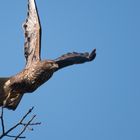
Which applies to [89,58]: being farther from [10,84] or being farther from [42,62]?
[10,84]

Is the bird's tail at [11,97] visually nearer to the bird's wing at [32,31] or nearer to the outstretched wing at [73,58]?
the outstretched wing at [73,58]

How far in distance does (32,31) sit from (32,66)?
0.87 m

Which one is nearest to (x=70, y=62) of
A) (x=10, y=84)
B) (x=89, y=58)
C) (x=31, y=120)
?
(x=89, y=58)

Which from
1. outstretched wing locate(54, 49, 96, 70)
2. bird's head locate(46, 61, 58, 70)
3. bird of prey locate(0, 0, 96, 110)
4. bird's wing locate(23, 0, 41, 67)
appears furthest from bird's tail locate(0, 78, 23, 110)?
bird's wing locate(23, 0, 41, 67)

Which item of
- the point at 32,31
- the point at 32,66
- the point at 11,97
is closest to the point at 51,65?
the point at 32,66

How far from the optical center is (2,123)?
6520 millimetres

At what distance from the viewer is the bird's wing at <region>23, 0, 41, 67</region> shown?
32.5 feet

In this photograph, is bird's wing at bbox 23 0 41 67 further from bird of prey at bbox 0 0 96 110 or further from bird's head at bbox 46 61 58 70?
bird's head at bbox 46 61 58 70

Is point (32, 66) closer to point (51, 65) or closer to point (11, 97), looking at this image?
point (51, 65)

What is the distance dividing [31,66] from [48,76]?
0.43 meters

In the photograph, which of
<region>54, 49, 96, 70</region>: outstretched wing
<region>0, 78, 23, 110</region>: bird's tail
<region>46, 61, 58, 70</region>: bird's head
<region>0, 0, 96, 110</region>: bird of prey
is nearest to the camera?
<region>0, 78, 23, 110</region>: bird's tail

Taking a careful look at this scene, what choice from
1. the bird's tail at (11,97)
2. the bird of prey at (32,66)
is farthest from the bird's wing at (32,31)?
the bird's tail at (11,97)

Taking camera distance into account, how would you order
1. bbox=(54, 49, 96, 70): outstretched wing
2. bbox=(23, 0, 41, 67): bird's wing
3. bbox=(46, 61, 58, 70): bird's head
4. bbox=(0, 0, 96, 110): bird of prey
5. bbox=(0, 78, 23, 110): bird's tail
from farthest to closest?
bbox=(23, 0, 41, 67): bird's wing < bbox=(54, 49, 96, 70): outstretched wing < bbox=(46, 61, 58, 70): bird's head < bbox=(0, 0, 96, 110): bird of prey < bbox=(0, 78, 23, 110): bird's tail

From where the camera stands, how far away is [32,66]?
953 cm
